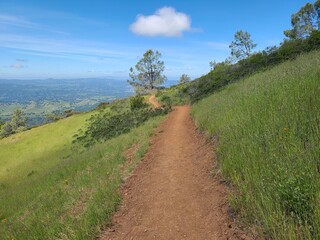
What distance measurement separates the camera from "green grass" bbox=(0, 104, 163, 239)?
6543mm

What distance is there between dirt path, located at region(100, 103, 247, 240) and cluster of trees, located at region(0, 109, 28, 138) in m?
75.8

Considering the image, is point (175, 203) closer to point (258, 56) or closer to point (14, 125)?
point (258, 56)

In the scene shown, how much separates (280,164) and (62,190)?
28.9ft

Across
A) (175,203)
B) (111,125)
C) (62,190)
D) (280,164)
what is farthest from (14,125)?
(280,164)

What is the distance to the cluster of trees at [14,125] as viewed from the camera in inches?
3057

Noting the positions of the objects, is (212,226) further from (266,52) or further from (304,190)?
(266,52)

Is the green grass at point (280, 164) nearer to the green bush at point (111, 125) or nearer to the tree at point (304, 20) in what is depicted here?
the green bush at point (111, 125)

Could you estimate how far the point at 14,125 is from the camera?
85625mm

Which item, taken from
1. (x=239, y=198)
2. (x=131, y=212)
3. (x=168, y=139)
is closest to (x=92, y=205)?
(x=131, y=212)

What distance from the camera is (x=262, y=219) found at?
4.20 meters

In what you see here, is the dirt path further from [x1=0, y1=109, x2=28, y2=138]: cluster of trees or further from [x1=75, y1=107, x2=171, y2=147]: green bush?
[x1=0, y1=109, x2=28, y2=138]: cluster of trees

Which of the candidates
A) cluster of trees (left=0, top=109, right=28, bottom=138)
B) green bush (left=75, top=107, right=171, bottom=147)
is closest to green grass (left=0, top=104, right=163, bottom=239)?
green bush (left=75, top=107, right=171, bottom=147)

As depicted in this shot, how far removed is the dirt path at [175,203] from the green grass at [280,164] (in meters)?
0.54

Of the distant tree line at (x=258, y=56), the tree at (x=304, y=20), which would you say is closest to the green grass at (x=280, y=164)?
the distant tree line at (x=258, y=56)
